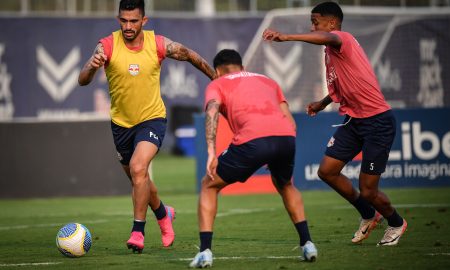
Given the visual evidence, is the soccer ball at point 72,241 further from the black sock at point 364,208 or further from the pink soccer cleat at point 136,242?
the black sock at point 364,208

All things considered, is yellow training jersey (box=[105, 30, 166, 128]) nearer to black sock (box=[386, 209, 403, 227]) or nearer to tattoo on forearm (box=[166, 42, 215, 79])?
tattoo on forearm (box=[166, 42, 215, 79])

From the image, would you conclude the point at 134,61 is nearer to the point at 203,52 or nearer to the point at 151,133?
the point at 151,133

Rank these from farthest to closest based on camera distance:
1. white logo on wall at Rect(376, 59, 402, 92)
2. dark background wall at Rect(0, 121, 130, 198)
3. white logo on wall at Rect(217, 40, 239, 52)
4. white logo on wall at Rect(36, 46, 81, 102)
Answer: white logo on wall at Rect(217, 40, 239, 52), white logo on wall at Rect(36, 46, 81, 102), white logo on wall at Rect(376, 59, 402, 92), dark background wall at Rect(0, 121, 130, 198)

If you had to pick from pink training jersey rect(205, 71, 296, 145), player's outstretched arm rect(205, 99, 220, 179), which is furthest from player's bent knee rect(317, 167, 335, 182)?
player's outstretched arm rect(205, 99, 220, 179)

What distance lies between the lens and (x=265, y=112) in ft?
31.5

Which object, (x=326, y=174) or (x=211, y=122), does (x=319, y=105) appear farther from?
(x=211, y=122)

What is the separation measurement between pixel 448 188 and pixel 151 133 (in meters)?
9.35

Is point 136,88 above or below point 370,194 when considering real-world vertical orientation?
above

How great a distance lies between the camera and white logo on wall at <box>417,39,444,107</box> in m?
24.3

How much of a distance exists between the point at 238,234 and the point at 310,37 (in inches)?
142

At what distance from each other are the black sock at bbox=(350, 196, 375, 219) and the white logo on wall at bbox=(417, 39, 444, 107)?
13196 millimetres

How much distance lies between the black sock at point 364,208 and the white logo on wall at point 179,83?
2459 centimetres

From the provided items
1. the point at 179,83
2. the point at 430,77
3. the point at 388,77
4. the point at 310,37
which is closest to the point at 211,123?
the point at 310,37

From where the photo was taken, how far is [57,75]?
115 feet
